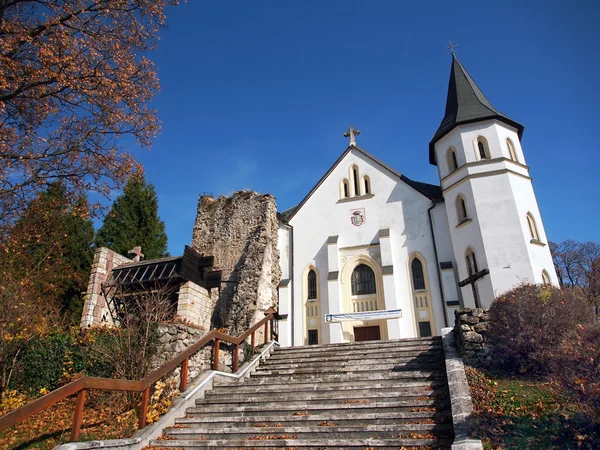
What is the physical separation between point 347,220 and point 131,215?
13018 millimetres

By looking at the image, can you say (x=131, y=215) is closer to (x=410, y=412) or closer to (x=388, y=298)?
(x=388, y=298)

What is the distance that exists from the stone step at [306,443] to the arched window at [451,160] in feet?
47.9

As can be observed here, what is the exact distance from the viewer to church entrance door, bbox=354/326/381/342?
56.6ft

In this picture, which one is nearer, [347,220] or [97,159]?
[97,159]

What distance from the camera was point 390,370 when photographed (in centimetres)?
905

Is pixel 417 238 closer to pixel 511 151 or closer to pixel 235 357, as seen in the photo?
pixel 511 151

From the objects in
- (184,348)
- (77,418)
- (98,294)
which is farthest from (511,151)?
(98,294)

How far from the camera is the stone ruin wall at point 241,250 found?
1592 cm

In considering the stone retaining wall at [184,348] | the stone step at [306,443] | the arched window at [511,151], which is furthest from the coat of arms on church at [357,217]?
the stone step at [306,443]

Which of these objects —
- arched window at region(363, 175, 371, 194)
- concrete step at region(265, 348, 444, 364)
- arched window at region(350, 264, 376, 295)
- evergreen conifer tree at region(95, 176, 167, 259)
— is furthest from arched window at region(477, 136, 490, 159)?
evergreen conifer tree at region(95, 176, 167, 259)

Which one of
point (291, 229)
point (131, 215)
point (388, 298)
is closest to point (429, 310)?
point (388, 298)

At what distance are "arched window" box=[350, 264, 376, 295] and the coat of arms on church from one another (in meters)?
2.05

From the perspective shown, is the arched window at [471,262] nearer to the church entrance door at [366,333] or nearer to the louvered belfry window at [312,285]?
the church entrance door at [366,333]

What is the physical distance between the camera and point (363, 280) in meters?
18.4
